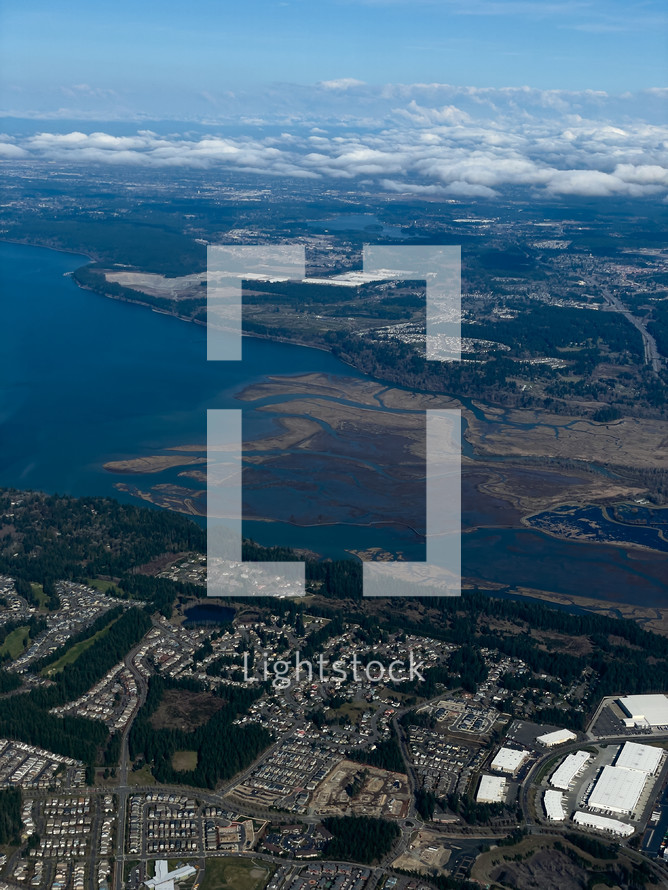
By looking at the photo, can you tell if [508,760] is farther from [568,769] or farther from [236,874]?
[236,874]

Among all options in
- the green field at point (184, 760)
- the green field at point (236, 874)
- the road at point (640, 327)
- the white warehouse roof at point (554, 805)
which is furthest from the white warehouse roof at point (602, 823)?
the road at point (640, 327)

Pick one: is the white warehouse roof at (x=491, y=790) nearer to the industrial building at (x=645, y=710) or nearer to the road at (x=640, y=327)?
the industrial building at (x=645, y=710)

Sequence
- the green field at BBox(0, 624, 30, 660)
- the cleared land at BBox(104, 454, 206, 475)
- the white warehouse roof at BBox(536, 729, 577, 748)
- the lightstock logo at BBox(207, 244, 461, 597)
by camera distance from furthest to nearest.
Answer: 1. the cleared land at BBox(104, 454, 206, 475)
2. the lightstock logo at BBox(207, 244, 461, 597)
3. the green field at BBox(0, 624, 30, 660)
4. the white warehouse roof at BBox(536, 729, 577, 748)

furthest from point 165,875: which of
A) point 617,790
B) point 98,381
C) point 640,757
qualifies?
point 98,381

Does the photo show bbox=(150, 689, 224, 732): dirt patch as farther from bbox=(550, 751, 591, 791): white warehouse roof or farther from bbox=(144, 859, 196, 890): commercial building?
bbox=(550, 751, 591, 791): white warehouse roof

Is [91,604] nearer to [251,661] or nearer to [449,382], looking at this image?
[251,661]

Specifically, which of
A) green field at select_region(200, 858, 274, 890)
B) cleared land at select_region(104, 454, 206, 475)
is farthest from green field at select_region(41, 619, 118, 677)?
cleared land at select_region(104, 454, 206, 475)
